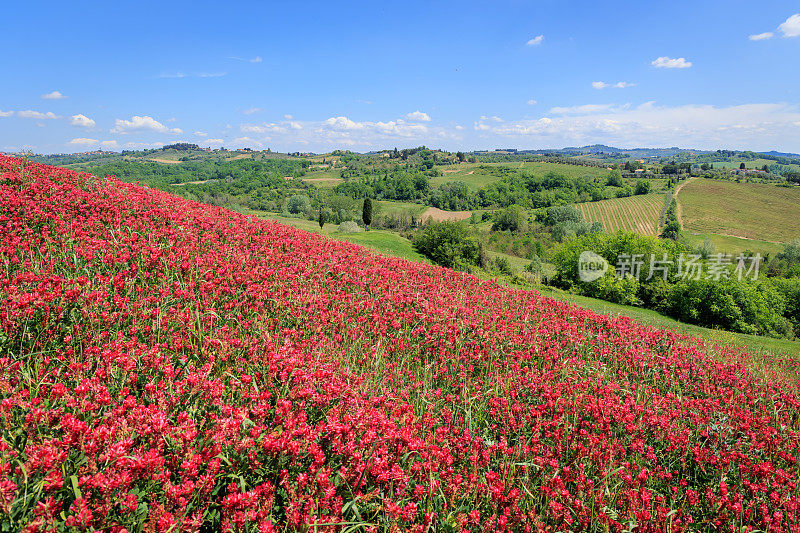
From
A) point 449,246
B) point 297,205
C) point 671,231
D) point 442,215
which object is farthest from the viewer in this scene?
point 297,205

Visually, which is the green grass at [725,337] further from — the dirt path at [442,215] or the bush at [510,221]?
the dirt path at [442,215]

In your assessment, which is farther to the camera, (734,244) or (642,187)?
(642,187)

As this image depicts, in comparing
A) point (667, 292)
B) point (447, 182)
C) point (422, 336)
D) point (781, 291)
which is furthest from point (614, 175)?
point (422, 336)

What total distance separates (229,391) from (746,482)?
4.57 meters

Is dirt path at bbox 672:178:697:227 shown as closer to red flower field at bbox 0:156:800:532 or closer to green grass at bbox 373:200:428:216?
green grass at bbox 373:200:428:216

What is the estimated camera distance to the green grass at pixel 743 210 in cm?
8856

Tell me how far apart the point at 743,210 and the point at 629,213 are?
26.9 meters

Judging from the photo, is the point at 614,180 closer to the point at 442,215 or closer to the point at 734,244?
the point at 734,244

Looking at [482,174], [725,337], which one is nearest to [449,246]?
[725,337]

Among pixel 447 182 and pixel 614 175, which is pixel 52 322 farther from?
pixel 614 175

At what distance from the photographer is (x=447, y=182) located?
527ft

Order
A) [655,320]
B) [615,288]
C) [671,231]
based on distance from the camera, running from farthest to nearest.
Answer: [671,231] → [615,288] → [655,320]

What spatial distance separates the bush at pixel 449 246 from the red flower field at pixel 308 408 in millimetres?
33636

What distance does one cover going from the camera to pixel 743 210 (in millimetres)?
103000
